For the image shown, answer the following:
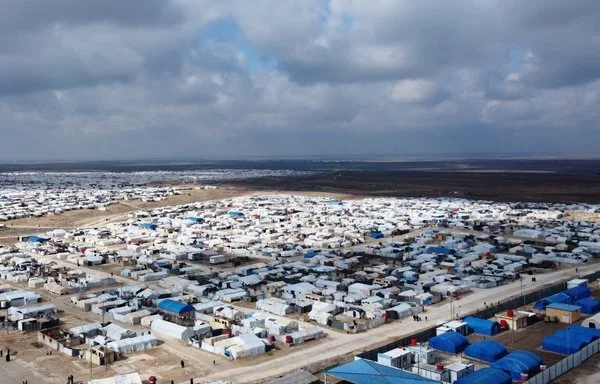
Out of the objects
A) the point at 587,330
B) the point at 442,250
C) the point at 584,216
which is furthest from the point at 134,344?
the point at 584,216

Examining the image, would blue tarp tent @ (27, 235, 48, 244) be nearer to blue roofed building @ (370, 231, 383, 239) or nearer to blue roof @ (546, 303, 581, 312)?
blue roofed building @ (370, 231, 383, 239)

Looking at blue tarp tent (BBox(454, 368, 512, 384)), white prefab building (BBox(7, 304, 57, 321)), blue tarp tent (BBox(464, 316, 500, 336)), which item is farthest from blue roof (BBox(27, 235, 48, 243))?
blue tarp tent (BBox(454, 368, 512, 384))

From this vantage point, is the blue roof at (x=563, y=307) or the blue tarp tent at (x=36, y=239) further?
A: the blue tarp tent at (x=36, y=239)

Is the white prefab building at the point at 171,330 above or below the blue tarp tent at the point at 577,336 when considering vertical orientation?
below

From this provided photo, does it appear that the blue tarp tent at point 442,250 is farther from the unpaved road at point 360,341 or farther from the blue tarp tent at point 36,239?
the blue tarp tent at point 36,239

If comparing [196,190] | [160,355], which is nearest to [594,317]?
[160,355]

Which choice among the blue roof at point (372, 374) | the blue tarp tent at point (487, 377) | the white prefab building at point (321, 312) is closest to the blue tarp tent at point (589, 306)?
the blue tarp tent at point (487, 377)
